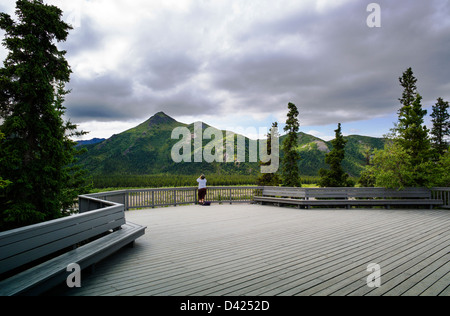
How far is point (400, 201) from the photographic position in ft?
35.4

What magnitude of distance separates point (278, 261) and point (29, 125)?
7.99m

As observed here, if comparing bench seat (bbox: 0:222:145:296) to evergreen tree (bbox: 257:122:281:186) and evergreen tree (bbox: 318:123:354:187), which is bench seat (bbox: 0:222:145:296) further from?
evergreen tree (bbox: 318:123:354:187)

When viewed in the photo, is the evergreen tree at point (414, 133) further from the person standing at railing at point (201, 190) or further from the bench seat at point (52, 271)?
the bench seat at point (52, 271)

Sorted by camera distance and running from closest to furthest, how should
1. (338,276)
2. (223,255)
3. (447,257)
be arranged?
(338,276), (447,257), (223,255)

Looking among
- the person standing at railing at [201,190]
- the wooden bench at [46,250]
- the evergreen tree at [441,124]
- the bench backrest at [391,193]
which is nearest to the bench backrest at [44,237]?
the wooden bench at [46,250]

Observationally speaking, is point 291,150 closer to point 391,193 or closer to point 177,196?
point 391,193

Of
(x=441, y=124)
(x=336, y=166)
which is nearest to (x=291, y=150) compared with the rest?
(x=336, y=166)

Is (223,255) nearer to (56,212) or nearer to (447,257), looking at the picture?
(447,257)

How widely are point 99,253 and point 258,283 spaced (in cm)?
267

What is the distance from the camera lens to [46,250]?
3197 mm

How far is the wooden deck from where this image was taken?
3264mm

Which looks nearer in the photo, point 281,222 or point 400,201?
point 281,222

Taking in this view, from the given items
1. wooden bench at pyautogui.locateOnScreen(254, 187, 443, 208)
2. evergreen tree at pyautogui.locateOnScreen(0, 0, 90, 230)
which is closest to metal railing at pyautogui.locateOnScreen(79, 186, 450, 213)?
wooden bench at pyautogui.locateOnScreen(254, 187, 443, 208)
